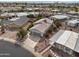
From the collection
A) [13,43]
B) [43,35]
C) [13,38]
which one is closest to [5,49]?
[13,43]

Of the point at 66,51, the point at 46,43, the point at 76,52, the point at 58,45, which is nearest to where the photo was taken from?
the point at 76,52

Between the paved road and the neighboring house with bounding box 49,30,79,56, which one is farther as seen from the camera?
the paved road

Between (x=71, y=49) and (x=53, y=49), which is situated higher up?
(x=71, y=49)

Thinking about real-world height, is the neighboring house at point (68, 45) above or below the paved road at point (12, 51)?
above

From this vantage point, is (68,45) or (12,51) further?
(12,51)

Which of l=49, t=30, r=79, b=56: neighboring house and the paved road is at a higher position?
l=49, t=30, r=79, b=56: neighboring house

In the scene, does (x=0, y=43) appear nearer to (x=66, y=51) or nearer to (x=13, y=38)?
(x=13, y=38)

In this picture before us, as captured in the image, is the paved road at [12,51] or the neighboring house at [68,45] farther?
the paved road at [12,51]

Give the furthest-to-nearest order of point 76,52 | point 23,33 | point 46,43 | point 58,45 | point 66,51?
point 23,33
point 46,43
point 58,45
point 66,51
point 76,52
